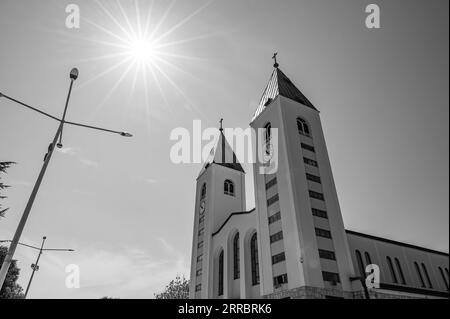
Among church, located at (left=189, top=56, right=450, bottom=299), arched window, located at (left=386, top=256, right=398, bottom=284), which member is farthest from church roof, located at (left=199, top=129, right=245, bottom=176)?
arched window, located at (left=386, top=256, right=398, bottom=284)

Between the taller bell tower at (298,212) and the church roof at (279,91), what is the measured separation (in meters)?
0.29

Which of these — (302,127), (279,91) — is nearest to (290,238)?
(302,127)

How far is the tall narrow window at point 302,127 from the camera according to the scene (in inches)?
1463

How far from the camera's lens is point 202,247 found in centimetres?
4675

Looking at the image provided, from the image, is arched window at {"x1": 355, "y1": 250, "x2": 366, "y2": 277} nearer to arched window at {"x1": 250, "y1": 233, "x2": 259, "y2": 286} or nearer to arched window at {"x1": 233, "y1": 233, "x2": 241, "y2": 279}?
arched window at {"x1": 250, "y1": 233, "x2": 259, "y2": 286}

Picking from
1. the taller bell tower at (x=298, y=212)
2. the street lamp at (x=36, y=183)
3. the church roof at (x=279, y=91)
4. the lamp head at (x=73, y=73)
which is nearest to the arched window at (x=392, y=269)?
the taller bell tower at (x=298, y=212)

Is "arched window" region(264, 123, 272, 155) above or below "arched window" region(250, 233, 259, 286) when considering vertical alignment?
above

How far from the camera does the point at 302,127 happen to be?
37.7 m

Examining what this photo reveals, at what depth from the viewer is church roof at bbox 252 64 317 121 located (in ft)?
131

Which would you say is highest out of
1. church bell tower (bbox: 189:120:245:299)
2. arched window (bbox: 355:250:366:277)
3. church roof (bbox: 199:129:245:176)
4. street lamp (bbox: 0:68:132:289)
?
church roof (bbox: 199:129:245:176)

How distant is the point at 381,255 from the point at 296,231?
22.1m

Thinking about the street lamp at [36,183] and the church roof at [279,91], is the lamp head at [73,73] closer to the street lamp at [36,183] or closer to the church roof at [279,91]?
the street lamp at [36,183]
